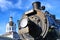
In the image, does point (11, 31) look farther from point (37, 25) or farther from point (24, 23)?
point (24, 23)

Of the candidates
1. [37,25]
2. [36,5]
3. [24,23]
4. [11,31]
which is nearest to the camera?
[24,23]

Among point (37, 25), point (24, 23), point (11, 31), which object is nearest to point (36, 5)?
point (37, 25)

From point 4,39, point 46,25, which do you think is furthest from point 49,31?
point 4,39

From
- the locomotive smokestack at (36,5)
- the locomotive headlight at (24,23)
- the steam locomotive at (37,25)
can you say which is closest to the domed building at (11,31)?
the locomotive smokestack at (36,5)

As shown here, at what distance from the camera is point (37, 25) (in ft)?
32.3

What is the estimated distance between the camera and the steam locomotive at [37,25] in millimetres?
9583

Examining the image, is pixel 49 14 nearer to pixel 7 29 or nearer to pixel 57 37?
pixel 57 37

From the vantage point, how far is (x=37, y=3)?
34.0ft

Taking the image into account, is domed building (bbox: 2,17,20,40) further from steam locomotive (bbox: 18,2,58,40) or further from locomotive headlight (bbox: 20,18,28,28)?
locomotive headlight (bbox: 20,18,28,28)

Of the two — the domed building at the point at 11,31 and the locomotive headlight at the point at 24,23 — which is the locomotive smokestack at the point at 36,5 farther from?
the domed building at the point at 11,31

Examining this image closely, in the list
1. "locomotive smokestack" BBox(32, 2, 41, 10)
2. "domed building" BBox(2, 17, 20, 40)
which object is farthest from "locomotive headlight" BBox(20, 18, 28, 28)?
"domed building" BBox(2, 17, 20, 40)

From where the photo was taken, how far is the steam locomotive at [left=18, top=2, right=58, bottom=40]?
377 inches

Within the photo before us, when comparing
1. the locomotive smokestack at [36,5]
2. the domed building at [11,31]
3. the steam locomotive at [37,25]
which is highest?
the locomotive smokestack at [36,5]

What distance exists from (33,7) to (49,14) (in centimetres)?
78
